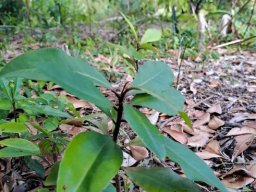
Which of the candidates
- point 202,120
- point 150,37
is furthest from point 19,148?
point 202,120

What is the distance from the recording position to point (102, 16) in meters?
4.66

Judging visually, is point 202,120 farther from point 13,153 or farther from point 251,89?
point 13,153

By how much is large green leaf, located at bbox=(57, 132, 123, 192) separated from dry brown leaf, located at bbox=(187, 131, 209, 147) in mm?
560

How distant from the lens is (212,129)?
1.30 meters

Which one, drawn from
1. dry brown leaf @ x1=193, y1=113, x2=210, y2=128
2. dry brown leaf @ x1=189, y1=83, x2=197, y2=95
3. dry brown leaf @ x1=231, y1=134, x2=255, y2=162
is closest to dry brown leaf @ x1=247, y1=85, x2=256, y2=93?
dry brown leaf @ x1=189, y1=83, x2=197, y2=95

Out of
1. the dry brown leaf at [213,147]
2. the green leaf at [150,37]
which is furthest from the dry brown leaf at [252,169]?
the green leaf at [150,37]

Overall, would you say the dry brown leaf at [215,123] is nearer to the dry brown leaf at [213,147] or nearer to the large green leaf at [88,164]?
the dry brown leaf at [213,147]

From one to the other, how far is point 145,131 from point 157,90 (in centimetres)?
9

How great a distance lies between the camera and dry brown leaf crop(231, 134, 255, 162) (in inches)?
44.8

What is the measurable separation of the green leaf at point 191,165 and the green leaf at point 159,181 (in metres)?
0.05

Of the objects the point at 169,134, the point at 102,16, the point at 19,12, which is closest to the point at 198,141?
the point at 169,134

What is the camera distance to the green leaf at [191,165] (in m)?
0.67

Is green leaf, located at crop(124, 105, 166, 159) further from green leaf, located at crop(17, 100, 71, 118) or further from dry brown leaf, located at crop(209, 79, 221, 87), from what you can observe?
dry brown leaf, located at crop(209, 79, 221, 87)

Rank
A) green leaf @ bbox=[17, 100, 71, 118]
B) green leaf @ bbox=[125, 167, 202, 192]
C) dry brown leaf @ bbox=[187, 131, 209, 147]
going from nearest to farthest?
1. green leaf @ bbox=[125, 167, 202, 192]
2. green leaf @ bbox=[17, 100, 71, 118]
3. dry brown leaf @ bbox=[187, 131, 209, 147]
